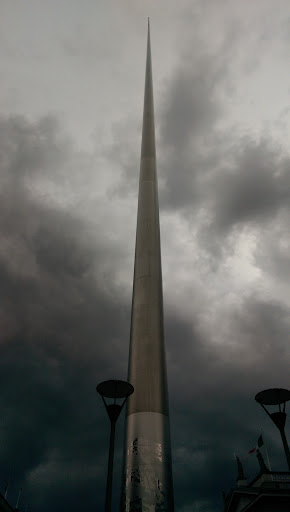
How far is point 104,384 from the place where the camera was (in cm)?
1806

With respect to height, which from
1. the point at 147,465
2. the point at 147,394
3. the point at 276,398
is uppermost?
the point at 147,394

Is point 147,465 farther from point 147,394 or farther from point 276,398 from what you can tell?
point 276,398

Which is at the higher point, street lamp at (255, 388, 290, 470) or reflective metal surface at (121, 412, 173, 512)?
street lamp at (255, 388, 290, 470)

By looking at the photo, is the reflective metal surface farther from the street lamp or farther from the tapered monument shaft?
the street lamp

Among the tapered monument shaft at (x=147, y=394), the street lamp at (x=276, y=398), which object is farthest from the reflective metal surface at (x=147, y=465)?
the street lamp at (x=276, y=398)

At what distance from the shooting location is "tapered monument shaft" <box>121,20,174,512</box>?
60.9 feet

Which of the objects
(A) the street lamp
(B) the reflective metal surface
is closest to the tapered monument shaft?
(B) the reflective metal surface

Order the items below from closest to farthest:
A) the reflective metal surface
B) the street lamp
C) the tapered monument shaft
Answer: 1. the reflective metal surface
2. the tapered monument shaft
3. the street lamp

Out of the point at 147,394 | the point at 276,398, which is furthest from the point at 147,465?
the point at 276,398

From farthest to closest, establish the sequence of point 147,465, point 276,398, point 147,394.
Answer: point 147,394 < point 276,398 < point 147,465

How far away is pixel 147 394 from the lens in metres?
21.4

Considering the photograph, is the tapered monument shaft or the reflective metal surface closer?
the reflective metal surface

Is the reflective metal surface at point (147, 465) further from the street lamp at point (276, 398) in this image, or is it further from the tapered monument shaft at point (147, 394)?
the street lamp at point (276, 398)

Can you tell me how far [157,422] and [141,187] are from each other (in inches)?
734
